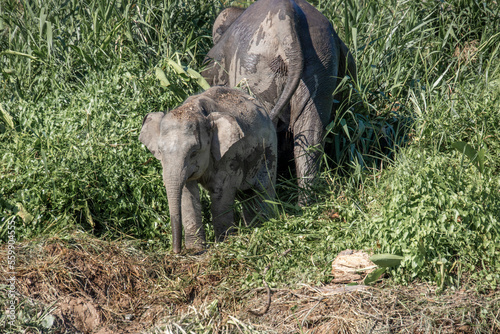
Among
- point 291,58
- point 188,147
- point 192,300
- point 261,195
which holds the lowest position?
point 192,300

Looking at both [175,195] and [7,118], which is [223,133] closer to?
[175,195]

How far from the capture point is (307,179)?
196 inches

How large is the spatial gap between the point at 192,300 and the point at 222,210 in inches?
28.7

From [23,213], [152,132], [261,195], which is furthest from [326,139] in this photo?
[23,213]

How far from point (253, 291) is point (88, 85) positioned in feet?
8.06

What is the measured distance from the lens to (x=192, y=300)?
A: 3912 millimetres

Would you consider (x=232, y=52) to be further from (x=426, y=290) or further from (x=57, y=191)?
(x=426, y=290)

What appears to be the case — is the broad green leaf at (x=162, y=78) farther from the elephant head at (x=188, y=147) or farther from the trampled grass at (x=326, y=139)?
the elephant head at (x=188, y=147)

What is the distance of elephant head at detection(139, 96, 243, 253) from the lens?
13.1ft

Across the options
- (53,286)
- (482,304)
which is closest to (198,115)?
(53,286)

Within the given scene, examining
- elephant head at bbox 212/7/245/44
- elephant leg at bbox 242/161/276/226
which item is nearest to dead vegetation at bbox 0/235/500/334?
elephant leg at bbox 242/161/276/226

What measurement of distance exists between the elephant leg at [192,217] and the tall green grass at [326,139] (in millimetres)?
169

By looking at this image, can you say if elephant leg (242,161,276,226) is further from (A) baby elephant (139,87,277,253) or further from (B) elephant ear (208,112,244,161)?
(B) elephant ear (208,112,244,161)

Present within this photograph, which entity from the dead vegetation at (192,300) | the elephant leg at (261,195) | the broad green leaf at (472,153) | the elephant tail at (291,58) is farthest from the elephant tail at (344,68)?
the dead vegetation at (192,300)
